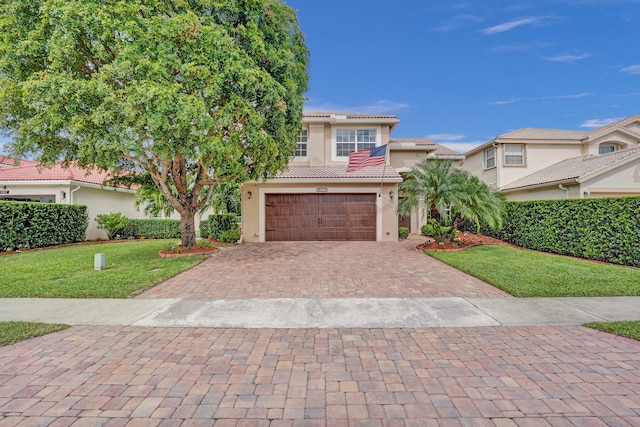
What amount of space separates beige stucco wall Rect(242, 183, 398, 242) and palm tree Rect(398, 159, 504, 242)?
3071mm

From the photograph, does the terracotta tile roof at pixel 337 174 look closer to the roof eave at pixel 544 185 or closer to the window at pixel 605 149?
the roof eave at pixel 544 185

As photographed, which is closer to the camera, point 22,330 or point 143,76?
point 22,330

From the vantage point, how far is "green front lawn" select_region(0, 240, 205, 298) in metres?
5.88

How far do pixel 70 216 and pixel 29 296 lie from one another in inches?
448

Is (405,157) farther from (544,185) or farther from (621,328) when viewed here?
(621,328)

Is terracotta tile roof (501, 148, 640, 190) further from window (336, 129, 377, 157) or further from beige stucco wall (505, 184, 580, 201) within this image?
window (336, 129, 377, 157)

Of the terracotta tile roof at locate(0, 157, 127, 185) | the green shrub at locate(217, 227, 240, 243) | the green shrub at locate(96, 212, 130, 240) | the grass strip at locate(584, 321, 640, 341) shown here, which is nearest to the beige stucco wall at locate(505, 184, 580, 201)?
the grass strip at locate(584, 321, 640, 341)

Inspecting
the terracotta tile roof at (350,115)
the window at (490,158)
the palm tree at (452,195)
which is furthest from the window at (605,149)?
the terracotta tile roof at (350,115)

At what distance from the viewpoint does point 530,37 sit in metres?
13.7

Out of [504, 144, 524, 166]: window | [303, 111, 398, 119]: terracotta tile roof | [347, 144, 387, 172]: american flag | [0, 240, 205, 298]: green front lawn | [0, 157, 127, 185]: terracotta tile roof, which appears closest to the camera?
[0, 240, 205, 298]: green front lawn

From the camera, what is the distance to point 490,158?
1948 cm

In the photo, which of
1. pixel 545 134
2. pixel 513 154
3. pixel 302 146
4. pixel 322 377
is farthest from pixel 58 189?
pixel 545 134

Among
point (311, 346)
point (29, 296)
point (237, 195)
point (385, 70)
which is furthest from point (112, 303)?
point (385, 70)

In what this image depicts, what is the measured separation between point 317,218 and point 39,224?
1256 cm
